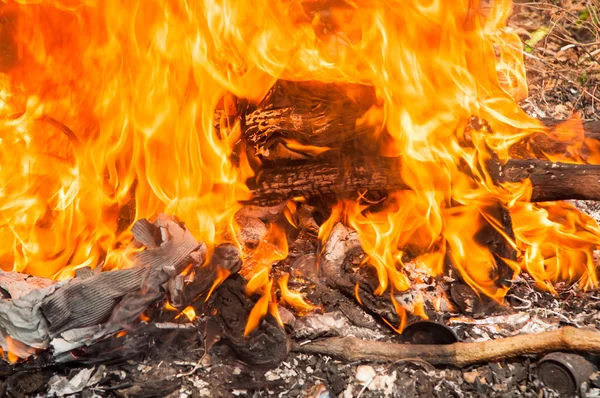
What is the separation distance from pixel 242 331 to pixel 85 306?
2.86ft

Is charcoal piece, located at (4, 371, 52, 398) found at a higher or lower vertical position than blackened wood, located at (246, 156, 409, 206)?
lower

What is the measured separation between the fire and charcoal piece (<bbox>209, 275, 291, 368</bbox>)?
417 millimetres

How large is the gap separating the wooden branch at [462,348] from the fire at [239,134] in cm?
57

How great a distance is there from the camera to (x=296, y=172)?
4012 millimetres

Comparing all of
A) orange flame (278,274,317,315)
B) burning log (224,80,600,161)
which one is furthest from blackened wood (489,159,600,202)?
orange flame (278,274,317,315)

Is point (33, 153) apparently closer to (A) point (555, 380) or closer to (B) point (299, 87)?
(B) point (299, 87)

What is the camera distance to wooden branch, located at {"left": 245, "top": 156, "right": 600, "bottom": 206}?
3771 mm

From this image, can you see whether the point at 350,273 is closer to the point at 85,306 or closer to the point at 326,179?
the point at 326,179

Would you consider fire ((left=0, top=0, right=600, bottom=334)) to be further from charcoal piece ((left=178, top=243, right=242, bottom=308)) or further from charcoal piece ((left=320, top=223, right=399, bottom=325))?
charcoal piece ((left=178, top=243, right=242, bottom=308))

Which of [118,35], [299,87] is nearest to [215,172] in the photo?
[299,87]

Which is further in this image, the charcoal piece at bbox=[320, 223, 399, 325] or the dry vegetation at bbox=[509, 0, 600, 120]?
the dry vegetation at bbox=[509, 0, 600, 120]

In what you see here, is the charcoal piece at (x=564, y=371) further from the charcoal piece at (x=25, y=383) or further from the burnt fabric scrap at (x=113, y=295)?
the charcoal piece at (x=25, y=383)

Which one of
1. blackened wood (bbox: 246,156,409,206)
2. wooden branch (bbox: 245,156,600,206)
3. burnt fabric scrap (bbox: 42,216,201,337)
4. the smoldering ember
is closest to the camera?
burnt fabric scrap (bbox: 42,216,201,337)

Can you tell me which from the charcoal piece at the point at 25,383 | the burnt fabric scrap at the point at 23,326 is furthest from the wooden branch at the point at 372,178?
the charcoal piece at the point at 25,383
